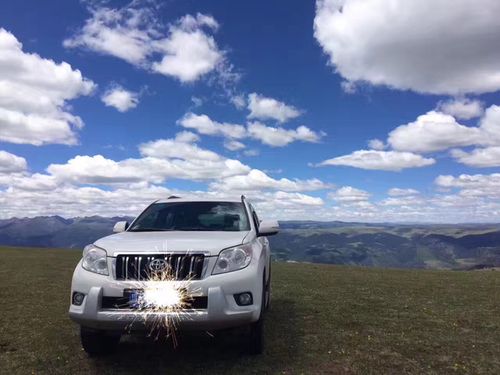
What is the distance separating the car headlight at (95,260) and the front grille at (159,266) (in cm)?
23

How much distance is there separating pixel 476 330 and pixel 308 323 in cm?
291

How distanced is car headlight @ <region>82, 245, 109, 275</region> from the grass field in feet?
4.07

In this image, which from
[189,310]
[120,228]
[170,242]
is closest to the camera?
[189,310]

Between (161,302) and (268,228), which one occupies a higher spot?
(268,228)

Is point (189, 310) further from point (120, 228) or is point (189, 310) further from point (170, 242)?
point (120, 228)

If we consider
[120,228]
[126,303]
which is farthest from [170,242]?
[120,228]

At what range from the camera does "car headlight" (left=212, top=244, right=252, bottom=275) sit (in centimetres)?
529

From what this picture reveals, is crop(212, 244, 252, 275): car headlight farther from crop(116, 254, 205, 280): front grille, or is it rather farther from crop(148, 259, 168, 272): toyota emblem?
crop(148, 259, 168, 272): toyota emblem

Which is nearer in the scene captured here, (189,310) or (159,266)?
(189,310)

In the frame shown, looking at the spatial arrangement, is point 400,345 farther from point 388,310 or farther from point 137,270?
point 137,270

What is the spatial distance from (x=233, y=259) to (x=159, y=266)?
0.91 metres

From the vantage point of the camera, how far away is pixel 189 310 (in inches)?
196

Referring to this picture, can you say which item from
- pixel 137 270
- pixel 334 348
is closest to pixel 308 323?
pixel 334 348

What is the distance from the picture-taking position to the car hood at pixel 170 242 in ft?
17.3
